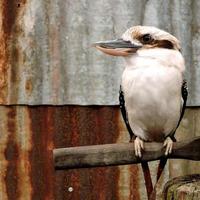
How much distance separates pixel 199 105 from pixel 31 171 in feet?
3.33

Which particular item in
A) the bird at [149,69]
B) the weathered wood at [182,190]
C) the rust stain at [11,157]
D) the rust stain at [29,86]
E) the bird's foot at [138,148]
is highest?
the bird at [149,69]

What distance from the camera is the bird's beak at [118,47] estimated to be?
119 inches

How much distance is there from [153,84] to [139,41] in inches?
7.8

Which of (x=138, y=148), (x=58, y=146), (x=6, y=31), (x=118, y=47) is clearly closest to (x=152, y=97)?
(x=118, y=47)

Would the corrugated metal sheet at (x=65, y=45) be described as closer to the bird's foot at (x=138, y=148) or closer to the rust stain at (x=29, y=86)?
the rust stain at (x=29, y=86)

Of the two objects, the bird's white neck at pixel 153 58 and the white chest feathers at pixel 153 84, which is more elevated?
the bird's white neck at pixel 153 58

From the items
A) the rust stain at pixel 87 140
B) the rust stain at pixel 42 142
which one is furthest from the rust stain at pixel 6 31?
the rust stain at pixel 87 140

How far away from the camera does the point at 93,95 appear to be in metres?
3.89

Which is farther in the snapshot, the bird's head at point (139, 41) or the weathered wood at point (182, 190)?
the bird's head at point (139, 41)

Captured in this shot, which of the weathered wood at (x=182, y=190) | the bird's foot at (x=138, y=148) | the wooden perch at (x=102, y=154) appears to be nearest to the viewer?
the weathered wood at (x=182, y=190)

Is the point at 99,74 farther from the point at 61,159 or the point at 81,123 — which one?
the point at 61,159

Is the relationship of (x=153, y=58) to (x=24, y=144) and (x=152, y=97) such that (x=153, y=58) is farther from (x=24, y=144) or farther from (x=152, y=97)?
(x=24, y=144)

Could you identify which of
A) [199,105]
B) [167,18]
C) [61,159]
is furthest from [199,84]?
[61,159]

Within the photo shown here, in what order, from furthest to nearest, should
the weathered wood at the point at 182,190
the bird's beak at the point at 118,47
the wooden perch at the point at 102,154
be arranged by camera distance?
the bird's beak at the point at 118,47, the wooden perch at the point at 102,154, the weathered wood at the point at 182,190
